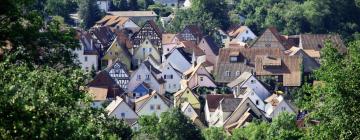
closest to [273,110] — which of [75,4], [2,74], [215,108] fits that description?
[215,108]

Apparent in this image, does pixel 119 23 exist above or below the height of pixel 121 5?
below

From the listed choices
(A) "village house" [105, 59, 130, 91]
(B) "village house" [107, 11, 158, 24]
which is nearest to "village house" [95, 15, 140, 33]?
(B) "village house" [107, 11, 158, 24]

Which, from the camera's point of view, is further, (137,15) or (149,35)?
(137,15)

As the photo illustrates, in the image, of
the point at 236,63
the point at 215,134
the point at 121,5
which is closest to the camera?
the point at 215,134

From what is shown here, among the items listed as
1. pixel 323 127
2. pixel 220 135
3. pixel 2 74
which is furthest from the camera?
pixel 220 135

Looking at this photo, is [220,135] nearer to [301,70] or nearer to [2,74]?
[301,70]

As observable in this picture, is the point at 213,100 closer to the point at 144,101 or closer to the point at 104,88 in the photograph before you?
the point at 144,101

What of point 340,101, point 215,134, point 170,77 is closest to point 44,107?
point 340,101
